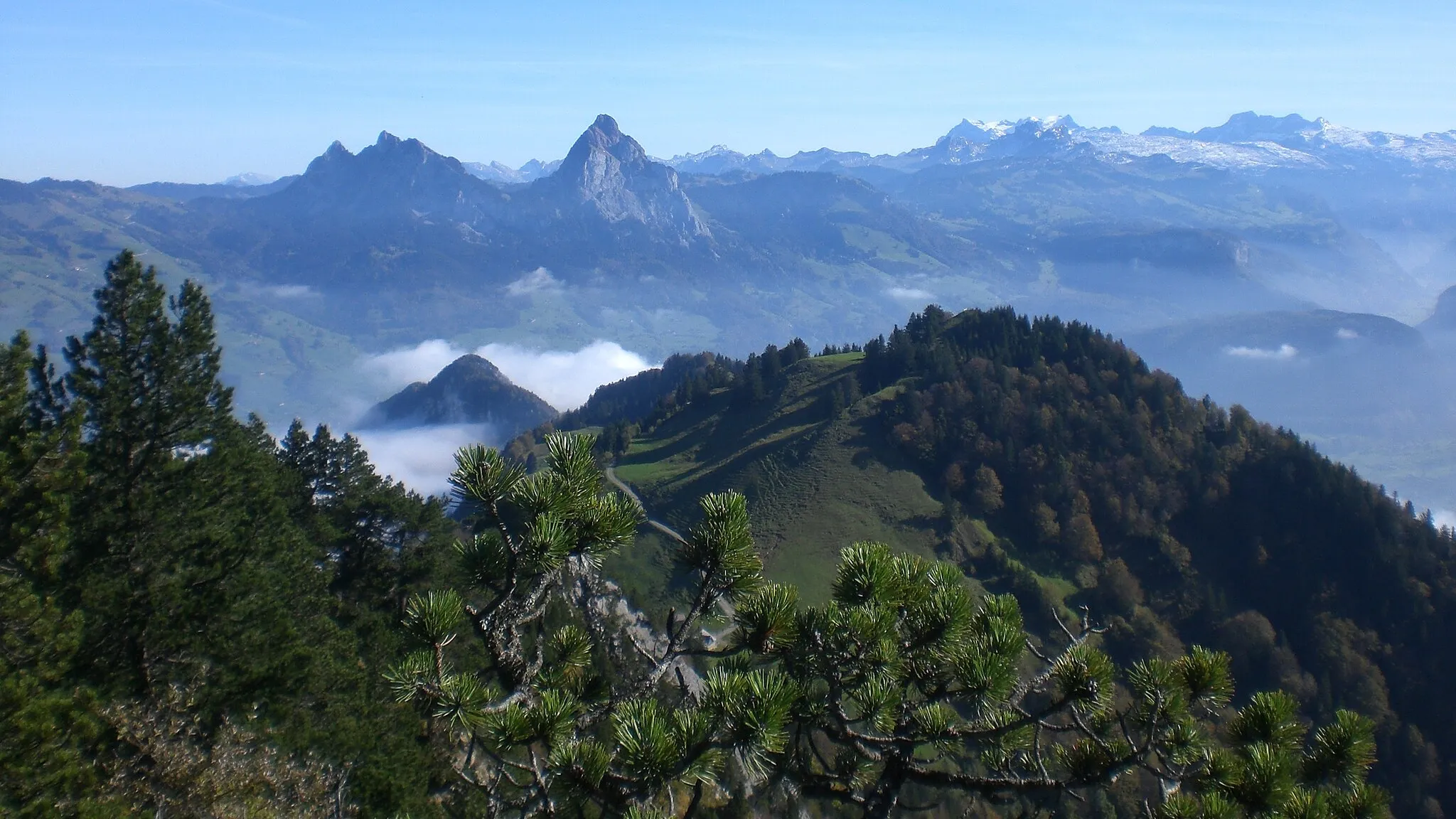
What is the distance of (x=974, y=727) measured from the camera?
4629 millimetres

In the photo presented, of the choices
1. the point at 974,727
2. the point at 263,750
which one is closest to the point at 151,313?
the point at 263,750

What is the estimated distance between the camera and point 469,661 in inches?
287

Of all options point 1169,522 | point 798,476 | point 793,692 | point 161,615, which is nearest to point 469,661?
point 793,692

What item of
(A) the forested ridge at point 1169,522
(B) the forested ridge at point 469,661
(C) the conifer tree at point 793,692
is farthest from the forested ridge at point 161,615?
(A) the forested ridge at point 1169,522

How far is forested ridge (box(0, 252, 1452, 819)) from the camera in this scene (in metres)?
4.31

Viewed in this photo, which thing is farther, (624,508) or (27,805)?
(27,805)

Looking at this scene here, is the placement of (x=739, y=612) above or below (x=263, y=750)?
above

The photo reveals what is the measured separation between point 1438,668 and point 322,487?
3787 inches

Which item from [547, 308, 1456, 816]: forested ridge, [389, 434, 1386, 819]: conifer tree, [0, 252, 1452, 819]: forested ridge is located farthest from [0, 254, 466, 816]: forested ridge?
[547, 308, 1456, 816]: forested ridge

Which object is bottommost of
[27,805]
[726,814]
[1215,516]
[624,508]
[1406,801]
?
[1406,801]

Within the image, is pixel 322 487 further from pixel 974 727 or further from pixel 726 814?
pixel 974 727

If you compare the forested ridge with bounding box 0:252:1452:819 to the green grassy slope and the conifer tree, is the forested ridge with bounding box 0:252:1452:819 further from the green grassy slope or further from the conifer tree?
the green grassy slope

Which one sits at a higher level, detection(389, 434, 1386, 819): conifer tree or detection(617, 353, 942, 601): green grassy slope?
detection(389, 434, 1386, 819): conifer tree

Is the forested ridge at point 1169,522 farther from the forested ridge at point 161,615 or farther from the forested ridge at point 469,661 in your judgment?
the forested ridge at point 161,615
